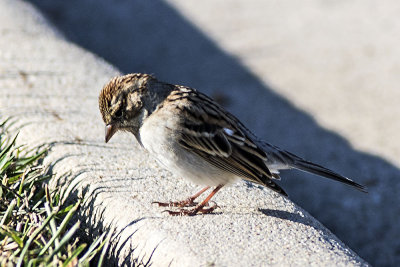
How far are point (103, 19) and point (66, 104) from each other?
4539 millimetres

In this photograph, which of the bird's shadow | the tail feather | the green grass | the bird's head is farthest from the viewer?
the tail feather

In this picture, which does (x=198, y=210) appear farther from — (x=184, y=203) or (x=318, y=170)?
(x=318, y=170)

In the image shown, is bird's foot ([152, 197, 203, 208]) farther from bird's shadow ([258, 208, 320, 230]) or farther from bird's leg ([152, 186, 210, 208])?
bird's shadow ([258, 208, 320, 230])

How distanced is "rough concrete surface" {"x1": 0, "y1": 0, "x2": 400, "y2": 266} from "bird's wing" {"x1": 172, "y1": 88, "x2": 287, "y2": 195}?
22 centimetres

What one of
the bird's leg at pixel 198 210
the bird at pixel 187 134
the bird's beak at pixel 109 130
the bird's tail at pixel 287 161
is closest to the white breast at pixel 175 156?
the bird at pixel 187 134

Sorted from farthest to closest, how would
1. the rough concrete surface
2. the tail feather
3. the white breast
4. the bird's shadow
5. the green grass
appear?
the tail feather → the white breast → the bird's shadow → the rough concrete surface → the green grass

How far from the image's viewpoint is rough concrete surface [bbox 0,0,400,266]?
3.26 m

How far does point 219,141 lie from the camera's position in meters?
3.69

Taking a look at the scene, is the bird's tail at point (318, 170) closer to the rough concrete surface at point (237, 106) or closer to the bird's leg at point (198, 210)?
the rough concrete surface at point (237, 106)

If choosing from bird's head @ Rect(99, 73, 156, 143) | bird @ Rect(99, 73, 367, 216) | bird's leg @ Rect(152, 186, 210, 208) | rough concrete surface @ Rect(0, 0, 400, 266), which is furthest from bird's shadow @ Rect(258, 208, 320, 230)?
bird's head @ Rect(99, 73, 156, 143)

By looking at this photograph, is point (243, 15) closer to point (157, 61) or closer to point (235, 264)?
point (157, 61)

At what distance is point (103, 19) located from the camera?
897cm

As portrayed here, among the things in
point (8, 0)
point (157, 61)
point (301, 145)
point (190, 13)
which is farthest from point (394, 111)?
point (8, 0)

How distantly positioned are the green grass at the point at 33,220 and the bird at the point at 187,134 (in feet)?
1.70
